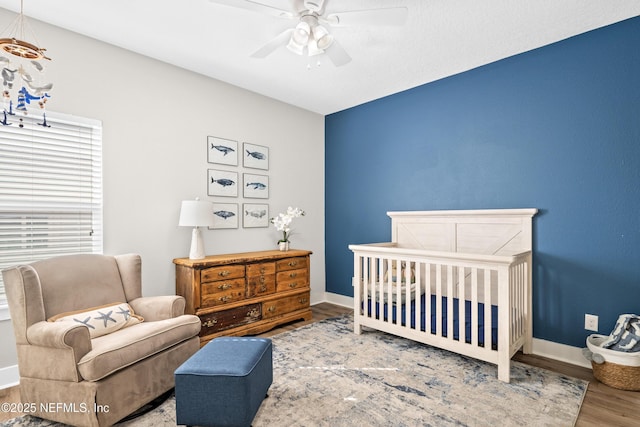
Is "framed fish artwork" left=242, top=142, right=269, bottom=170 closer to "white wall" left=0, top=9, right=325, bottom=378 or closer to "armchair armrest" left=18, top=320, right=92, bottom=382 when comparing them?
"white wall" left=0, top=9, right=325, bottom=378

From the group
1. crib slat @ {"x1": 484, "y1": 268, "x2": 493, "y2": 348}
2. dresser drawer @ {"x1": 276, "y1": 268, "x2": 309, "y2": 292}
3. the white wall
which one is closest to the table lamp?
the white wall

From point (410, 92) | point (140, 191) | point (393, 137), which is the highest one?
point (410, 92)

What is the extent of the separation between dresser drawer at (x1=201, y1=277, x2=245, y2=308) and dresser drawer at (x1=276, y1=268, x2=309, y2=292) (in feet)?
1.48

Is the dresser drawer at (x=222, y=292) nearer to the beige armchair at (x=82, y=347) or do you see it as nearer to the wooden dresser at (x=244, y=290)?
the wooden dresser at (x=244, y=290)

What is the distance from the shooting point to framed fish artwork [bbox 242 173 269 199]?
371 cm

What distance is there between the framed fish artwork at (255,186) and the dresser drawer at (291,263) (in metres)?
0.83

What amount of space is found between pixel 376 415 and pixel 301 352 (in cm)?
100

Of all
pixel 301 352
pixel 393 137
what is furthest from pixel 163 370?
pixel 393 137

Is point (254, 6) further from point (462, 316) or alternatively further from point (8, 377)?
point (8, 377)

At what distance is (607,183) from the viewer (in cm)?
249

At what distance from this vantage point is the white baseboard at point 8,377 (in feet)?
7.36

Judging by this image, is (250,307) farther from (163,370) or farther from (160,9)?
(160,9)

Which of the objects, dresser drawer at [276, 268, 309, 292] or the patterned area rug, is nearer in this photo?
the patterned area rug

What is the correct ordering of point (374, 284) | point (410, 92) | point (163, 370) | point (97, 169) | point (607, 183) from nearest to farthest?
point (163, 370) < point (607, 183) < point (97, 169) < point (374, 284) < point (410, 92)
